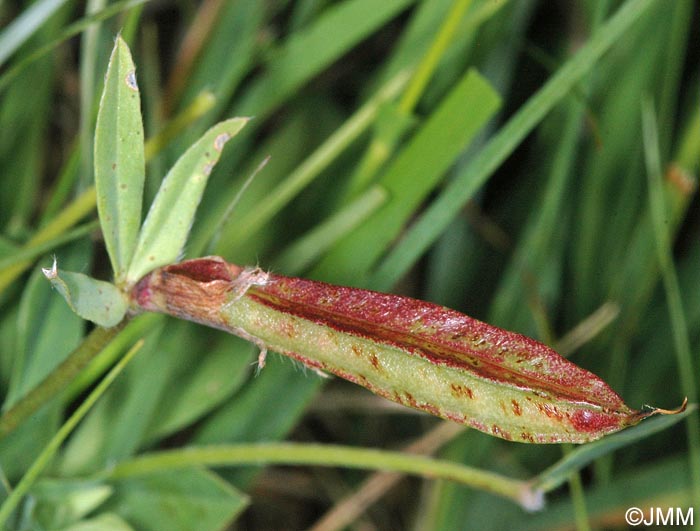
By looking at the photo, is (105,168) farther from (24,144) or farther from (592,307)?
(592,307)

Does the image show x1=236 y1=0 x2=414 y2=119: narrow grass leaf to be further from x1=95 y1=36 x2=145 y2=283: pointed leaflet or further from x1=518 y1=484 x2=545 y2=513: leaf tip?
x1=518 y1=484 x2=545 y2=513: leaf tip

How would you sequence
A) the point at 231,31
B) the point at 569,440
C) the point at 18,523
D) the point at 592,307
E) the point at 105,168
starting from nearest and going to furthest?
1. the point at 569,440
2. the point at 105,168
3. the point at 18,523
4. the point at 231,31
5. the point at 592,307

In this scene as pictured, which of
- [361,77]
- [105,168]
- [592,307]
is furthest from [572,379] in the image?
[361,77]

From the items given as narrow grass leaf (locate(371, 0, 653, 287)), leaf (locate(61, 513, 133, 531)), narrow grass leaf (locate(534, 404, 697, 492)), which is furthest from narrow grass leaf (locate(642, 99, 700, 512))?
leaf (locate(61, 513, 133, 531))

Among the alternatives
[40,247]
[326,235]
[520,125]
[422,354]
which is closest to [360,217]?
[326,235]

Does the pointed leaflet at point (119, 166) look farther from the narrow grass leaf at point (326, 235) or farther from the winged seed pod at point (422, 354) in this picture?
the narrow grass leaf at point (326, 235)
